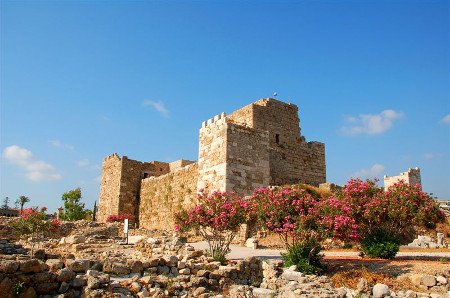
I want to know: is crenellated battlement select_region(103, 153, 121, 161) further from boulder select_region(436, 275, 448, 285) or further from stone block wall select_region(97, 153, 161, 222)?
boulder select_region(436, 275, 448, 285)

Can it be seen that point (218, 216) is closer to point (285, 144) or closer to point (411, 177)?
point (285, 144)

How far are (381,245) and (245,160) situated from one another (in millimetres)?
8166

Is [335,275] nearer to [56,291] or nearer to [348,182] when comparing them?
[348,182]

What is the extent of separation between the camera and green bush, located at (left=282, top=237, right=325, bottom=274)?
41.5 ft

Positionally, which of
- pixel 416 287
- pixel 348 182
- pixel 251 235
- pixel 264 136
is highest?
pixel 264 136

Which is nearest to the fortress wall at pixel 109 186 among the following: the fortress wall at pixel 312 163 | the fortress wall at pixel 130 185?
the fortress wall at pixel 130 185

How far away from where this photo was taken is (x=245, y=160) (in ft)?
68.8

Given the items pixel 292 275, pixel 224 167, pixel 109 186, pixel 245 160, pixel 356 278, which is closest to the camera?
pixel 292 275

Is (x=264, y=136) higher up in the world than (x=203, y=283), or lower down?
higher up

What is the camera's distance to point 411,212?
15180 millimetres

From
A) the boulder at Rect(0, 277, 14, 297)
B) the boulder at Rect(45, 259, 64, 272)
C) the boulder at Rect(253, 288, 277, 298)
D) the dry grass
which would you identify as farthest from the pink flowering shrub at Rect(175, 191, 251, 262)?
the boulder at Rect(0, 277, 14, 297)

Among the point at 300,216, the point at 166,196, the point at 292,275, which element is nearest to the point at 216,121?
the point at 166,196

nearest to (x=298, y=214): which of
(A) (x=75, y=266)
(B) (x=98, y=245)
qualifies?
(A) (x=75, y=266)

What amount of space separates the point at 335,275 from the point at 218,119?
11.8 meters
